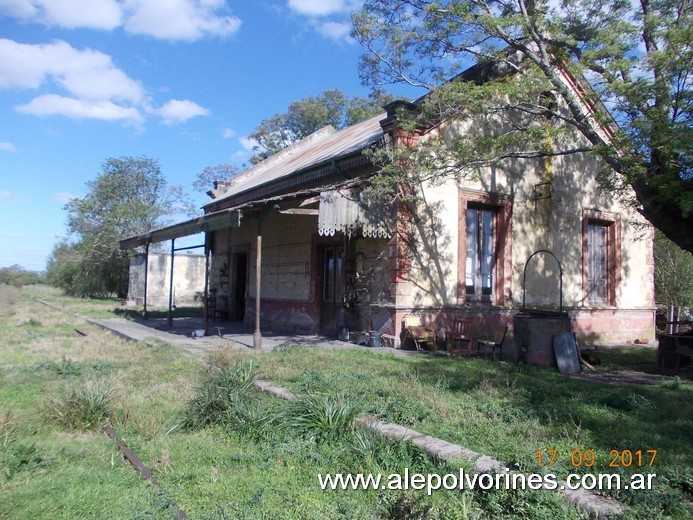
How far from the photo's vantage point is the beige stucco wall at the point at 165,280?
1115 inches

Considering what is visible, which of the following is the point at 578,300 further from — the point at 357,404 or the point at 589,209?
the point at 357,404

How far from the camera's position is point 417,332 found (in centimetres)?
1104

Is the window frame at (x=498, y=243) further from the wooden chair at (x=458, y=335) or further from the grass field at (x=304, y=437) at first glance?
the grass field at (x=304, y=437)

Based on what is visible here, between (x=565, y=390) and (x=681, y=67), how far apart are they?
5.15 meters

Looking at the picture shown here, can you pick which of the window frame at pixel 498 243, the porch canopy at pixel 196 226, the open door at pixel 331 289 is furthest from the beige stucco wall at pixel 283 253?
the window frame at pixel 498 243

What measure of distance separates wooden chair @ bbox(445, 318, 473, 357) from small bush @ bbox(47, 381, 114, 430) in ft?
22.5

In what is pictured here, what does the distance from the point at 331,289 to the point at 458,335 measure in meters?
3.87

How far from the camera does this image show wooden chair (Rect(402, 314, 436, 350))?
36.1ft

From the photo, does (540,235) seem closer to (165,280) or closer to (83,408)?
(83,408)

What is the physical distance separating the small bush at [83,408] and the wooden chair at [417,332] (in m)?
6.51

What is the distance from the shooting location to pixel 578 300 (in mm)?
14281

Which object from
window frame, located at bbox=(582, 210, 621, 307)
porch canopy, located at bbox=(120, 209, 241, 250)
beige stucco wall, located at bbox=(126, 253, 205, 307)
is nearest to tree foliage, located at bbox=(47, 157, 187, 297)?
beige stucco wall, located at bbox=(126, 253, 205, 307)

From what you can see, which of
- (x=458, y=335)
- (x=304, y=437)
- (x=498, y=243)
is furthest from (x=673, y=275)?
(x=304, y=437)

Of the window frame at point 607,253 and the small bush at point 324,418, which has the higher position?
the window frame at point 607,253
